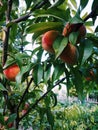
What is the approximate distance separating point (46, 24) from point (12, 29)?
35 centimetres

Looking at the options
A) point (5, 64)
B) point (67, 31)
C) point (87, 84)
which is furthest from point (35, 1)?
point (87, 84)

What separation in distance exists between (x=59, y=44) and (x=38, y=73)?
287 mm

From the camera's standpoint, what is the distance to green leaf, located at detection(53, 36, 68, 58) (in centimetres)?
68

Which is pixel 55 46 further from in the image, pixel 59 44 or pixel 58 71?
pixel 58 71

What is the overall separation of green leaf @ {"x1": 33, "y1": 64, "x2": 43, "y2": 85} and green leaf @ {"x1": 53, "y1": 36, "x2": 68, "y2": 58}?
0.88ft

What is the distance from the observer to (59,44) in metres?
0.69

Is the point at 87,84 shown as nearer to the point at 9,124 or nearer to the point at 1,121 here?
the point at 9,124

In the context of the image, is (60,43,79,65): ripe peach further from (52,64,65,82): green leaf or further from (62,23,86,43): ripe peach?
(52,64,65,82): green leaf

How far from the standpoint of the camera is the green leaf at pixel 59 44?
677 millimetres

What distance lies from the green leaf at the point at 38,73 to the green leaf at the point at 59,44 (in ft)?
0.88

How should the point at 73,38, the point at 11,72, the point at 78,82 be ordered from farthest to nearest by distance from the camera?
the point at 11,72 → the point at 78,82 → the point at 73,38

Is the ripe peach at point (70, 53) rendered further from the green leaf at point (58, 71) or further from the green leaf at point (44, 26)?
the green leaf at point (58, 71)

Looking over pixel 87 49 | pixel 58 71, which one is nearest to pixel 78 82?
pixel 58 71

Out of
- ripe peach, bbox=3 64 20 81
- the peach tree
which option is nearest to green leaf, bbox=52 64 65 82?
the peach tree
